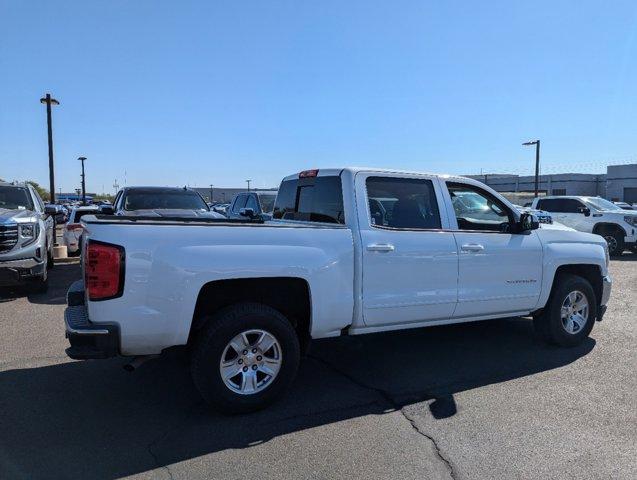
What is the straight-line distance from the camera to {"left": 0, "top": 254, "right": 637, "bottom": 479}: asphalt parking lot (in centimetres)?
323

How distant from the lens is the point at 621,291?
31.0 ft

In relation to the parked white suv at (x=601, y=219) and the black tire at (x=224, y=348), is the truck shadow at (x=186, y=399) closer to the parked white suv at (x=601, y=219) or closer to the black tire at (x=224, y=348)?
the black tire at (x=224, y=348)

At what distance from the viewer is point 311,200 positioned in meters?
5.18

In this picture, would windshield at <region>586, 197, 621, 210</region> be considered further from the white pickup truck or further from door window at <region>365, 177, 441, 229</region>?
door window at <region>365, 177, 441, 229</region>

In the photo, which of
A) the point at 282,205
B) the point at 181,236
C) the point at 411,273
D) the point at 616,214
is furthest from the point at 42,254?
the point at 616,214

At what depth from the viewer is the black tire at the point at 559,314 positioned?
5.70 metres

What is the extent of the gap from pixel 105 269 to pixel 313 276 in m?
1.57

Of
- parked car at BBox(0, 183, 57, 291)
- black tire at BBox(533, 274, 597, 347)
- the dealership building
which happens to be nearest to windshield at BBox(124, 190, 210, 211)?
parked car at BBox(0, 183, 57, 291)

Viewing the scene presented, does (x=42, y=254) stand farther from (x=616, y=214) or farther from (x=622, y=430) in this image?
(x=616, y=214)

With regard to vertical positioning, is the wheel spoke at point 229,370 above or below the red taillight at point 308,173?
below

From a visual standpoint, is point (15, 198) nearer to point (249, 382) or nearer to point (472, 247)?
point (249, 382)

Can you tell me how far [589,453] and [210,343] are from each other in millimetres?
2789

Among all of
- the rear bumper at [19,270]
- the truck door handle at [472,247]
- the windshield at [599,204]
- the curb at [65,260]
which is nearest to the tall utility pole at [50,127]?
the curb at [65,260]

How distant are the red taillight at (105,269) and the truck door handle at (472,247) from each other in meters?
3.14
